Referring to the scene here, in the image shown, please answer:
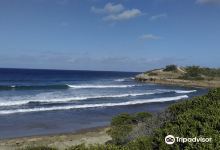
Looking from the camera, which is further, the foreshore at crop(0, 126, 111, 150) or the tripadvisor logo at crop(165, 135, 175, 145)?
the foreshore at crop(0, 126, 111, 150)

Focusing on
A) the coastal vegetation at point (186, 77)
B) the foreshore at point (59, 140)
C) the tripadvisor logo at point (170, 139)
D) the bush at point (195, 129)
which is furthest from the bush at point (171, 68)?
the tripadvisor logo at point (170, 139)

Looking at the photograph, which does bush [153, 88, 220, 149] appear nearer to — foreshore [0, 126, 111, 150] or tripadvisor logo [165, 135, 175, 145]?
tripadvisor logo [165, 135, 175, 145]

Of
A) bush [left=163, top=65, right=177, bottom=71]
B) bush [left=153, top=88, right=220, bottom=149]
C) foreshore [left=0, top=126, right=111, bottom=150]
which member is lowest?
foreshore [left=0, top=126, right=111, bottom=150]

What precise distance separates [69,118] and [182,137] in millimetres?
19401

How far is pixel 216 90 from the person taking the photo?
1291 cm

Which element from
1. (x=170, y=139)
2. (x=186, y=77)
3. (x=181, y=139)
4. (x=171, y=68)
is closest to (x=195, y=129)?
(x=181, y=139)

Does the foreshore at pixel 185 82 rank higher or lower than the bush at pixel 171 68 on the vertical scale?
lower

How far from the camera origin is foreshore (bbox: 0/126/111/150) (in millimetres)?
16781

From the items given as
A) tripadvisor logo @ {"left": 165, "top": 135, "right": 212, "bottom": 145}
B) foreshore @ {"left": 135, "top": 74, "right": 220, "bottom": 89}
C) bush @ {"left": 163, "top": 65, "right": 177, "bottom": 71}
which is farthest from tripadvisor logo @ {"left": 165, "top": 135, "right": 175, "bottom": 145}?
bush @ {"left": 163, "top": 65, "right": 177, "bottom": 71}

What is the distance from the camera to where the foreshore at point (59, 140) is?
16.8 metres

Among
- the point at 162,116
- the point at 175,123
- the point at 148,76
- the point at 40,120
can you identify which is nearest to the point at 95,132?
the point at 40,120

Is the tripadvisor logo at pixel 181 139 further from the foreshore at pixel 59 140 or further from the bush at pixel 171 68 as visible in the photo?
the bush at pixel 171 68

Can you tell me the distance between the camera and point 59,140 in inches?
719

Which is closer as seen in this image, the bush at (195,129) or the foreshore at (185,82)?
the bush at (195,129)
